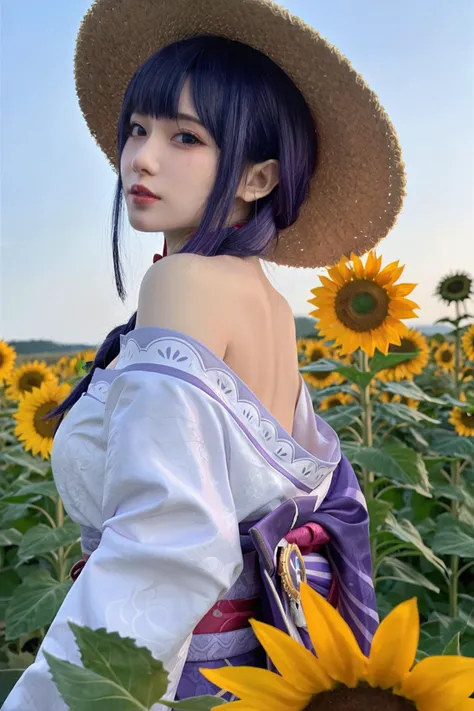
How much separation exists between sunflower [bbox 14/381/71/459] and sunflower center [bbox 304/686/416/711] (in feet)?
7.59

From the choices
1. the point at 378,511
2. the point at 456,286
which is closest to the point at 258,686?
the point at 378,511

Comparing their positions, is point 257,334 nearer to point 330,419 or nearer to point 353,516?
point 353,516

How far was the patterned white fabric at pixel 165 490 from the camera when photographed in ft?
2.29

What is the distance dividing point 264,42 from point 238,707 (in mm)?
1048

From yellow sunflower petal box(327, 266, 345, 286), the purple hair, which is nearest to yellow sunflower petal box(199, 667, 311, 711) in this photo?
the purple hair

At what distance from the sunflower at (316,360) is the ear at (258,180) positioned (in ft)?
7.94

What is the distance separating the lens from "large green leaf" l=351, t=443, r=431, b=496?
177 cm

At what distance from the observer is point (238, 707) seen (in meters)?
0.33

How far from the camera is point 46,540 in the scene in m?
1.89

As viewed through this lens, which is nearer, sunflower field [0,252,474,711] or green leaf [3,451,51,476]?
sunflower field [0,252,474,711]

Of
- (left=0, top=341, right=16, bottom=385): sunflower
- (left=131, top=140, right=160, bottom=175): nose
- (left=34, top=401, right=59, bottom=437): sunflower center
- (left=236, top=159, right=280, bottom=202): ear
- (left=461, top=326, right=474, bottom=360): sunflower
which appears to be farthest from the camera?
(left=461, top=326, right=474, bottom=360): sunflower

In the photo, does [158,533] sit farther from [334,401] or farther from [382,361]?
[334,401]

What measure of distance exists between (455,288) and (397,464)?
5.12 feet

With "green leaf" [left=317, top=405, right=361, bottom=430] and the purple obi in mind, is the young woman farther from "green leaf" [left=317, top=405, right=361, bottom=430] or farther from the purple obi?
"green leaf" [left=317, top=405, right=361, bottom=430]
